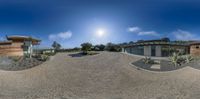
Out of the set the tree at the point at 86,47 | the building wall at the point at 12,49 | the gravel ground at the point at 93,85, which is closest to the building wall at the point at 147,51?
the tree at the point at 86,47

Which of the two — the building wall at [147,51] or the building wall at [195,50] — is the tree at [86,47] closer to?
the building wall at [147,51]

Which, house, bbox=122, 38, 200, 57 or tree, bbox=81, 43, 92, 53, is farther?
tree, bbox=81, 43, 92, 53

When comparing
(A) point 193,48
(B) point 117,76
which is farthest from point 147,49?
(B) point 117,76

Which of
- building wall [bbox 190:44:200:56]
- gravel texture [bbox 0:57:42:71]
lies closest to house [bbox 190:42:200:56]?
building wall [bbox 190:44:200:56]

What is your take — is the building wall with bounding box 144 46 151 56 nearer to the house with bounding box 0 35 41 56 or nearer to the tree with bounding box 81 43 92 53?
the tree with bounding box 81 43 92 53

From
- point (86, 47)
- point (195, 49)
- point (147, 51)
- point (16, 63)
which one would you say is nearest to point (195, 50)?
point (195, 49)

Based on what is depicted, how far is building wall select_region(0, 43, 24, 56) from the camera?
A: 22.9 metres

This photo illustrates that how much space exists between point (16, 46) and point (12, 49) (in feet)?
2.47

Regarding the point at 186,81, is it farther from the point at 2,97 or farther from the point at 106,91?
the point at 2,97

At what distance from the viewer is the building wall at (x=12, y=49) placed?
22.9m

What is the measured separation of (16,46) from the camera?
24.2m

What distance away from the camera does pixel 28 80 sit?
14938mm

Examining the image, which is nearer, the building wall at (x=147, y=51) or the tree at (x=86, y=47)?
the tree at (x=86, y=47)

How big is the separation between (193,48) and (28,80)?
25638 mm
